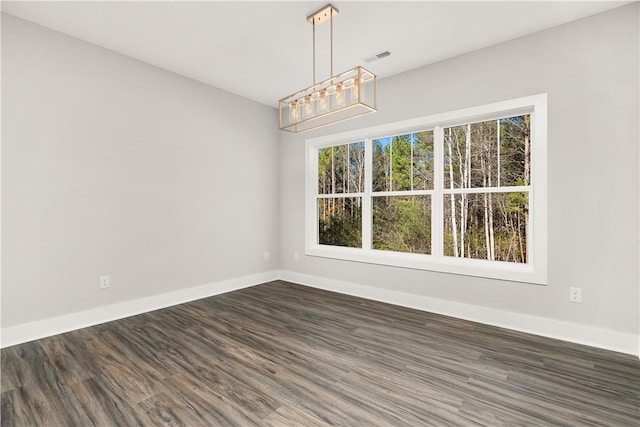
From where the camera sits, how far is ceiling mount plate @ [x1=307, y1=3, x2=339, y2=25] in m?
2.45

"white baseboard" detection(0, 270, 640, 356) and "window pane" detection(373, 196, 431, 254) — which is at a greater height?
"window pane" detection(373, 196, 431, 254)

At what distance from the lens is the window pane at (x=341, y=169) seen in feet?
14.1

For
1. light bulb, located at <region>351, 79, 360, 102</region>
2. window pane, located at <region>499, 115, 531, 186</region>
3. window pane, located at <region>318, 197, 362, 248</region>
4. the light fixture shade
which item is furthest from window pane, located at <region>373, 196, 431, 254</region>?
light bulb, located at <region>351, 79, 360, 102</region>

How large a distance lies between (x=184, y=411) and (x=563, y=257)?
312 centimetres

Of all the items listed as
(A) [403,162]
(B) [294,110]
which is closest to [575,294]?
(A) [403,162]

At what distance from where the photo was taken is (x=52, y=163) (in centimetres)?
277

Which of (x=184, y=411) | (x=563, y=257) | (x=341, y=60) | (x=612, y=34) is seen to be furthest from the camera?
(x=341, y=60)

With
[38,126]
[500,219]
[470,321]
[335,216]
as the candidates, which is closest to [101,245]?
[38,126]

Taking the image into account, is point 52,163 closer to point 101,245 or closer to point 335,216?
point 101,245

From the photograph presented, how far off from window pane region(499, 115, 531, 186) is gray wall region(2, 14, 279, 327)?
3249 millimetres

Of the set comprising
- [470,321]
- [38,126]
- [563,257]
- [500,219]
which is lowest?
[470,321]

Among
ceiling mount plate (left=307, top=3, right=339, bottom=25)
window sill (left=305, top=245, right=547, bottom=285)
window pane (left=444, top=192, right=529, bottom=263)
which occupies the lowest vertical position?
window sill (left=305, top=245, right=547, bottom=285)

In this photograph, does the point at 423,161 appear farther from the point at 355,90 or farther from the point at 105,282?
the point at 105,282

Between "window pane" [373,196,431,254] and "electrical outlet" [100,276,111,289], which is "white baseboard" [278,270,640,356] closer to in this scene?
"window pane" [373,196,431,254]
